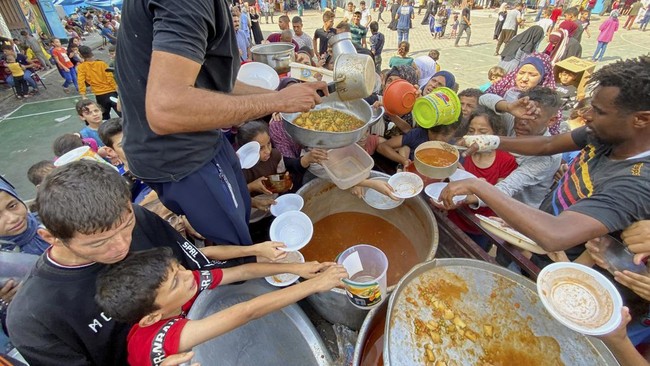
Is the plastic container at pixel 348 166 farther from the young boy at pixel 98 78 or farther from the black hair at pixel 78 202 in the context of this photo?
the young boy at pixel 98 78

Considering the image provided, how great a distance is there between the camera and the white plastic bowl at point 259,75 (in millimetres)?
3516

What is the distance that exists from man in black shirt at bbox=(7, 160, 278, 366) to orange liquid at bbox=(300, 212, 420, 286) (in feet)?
5.26

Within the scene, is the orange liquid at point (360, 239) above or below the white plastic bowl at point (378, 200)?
below

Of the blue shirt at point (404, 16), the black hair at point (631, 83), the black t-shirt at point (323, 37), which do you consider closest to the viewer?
the black hair at point (631, 83)

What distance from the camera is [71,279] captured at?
1258 mm

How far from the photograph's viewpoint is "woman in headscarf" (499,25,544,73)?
22.5 feet

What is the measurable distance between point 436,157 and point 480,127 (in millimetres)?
788

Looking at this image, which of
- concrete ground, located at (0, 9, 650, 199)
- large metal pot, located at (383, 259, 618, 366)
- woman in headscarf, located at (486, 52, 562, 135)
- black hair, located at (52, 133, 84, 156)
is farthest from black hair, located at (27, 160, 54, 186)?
woman in headscarf, located at (486, 52, 562, 135)

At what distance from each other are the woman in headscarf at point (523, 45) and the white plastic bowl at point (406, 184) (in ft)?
19.8

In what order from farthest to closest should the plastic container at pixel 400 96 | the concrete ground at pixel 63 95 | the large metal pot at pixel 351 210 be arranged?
the concrete ground at pixel 63 95, the plastic container at pixel 400 96, the large metal pot at pixel 351 210

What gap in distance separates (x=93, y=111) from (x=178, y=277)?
4.37 metres

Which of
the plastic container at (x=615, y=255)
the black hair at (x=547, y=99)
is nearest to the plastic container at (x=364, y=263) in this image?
the plastic container at (x=615, y=255)

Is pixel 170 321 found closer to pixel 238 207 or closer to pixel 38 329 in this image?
pixel 38 329

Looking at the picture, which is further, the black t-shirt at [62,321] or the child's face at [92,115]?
the child's face at [92,115]
